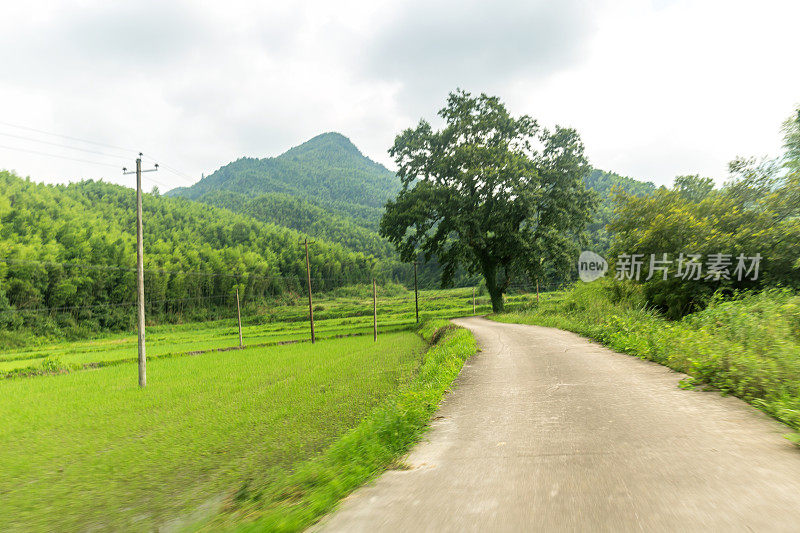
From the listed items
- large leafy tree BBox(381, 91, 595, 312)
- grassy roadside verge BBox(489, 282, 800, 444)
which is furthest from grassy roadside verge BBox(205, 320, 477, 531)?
large leafy tree BBox(381, 91, 595, 312)

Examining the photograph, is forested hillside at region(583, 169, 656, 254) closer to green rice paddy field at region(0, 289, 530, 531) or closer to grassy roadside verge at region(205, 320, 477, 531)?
green rice paddy field at region(0, 289, 530, 531)

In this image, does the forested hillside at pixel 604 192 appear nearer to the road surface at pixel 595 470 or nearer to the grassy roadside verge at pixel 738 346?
the grassy roadside verge at pixel 738 346

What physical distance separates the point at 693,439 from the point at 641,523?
6.47ft

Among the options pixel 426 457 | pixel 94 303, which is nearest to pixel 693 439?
pixel 426 457

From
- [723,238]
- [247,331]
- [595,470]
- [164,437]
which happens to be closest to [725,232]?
[723,238]

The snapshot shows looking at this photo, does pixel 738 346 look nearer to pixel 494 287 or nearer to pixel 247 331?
pixel 494 287

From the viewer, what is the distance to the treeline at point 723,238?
11.6 meters

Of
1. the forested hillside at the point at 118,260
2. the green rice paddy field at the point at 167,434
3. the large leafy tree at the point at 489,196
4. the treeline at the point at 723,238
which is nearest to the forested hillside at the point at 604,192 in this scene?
the large leafy tree at the point at 489,196

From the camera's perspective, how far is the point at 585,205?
104 feet

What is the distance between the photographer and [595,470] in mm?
3361

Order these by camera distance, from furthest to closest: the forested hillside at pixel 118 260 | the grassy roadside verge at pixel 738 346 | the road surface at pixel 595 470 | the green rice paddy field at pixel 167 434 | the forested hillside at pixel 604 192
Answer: the forested hillside at pixel 604 192
the forested hillside at pixel 118 260
the green rice paddy field at pixel 167 434
the grassy roadside verge at pixel 738 346
the road surface at pixel 595 470

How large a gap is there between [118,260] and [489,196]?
49.6 meters

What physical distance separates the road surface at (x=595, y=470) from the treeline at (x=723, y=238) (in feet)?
28.9

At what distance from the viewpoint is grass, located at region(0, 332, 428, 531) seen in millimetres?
5062
